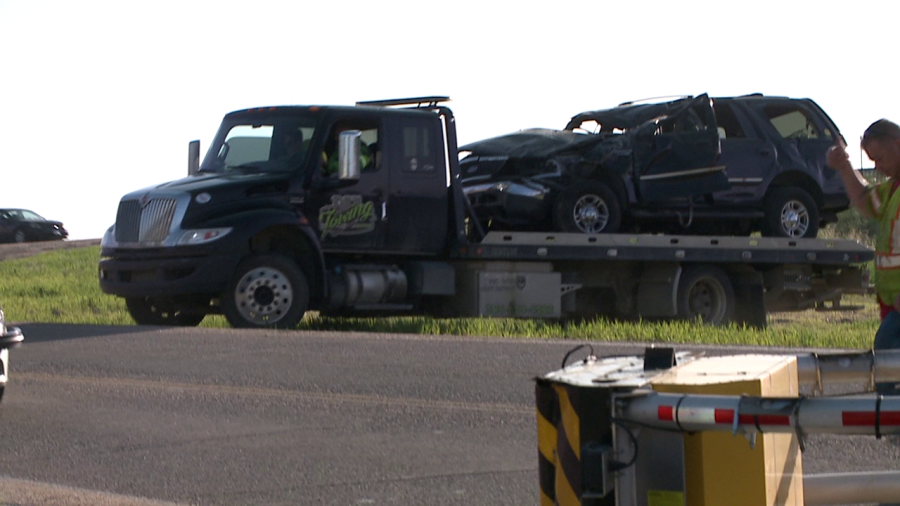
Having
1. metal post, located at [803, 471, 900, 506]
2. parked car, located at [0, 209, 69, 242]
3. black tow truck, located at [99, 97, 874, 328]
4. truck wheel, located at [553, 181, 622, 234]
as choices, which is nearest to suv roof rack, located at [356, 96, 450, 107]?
black tow truck, located at [99, 97, 874, 328]

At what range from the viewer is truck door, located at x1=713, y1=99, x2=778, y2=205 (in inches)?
571

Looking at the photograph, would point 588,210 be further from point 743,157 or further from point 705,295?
point 705,295

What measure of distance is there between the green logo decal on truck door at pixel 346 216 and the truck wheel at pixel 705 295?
439 cm

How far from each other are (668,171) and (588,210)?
1082mm

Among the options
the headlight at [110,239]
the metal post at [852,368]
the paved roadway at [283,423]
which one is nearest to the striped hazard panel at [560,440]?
the metal post at [852,368]

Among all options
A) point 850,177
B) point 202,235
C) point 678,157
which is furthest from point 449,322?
point 850,177

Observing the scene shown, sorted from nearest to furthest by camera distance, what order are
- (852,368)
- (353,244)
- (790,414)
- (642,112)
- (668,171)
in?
(790,414) → (852,368) → (353,244) → (668,171) → (642,112)

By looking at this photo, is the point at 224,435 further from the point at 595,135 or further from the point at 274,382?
the point at 595,135

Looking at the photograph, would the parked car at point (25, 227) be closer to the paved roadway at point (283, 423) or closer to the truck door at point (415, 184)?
the truck door at point (415, 184)

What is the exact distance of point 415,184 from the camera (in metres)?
13.4

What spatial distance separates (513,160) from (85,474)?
8729mm

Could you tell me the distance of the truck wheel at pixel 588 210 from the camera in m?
13.9

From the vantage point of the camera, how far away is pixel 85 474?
604 cm

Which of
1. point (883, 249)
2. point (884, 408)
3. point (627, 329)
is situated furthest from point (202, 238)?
point (884, 408)
